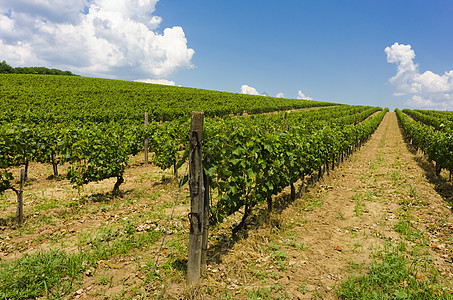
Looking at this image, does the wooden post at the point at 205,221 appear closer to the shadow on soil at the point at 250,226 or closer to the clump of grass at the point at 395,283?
the shadow on soil at the point at 250,226

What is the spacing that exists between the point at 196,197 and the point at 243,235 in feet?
7.54

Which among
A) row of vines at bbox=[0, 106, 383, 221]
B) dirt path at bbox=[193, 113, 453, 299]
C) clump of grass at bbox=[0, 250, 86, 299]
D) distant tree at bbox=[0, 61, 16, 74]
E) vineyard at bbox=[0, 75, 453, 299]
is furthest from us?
distant tree at bbox=[0, 61, 16, 74]

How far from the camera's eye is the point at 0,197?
319 inches

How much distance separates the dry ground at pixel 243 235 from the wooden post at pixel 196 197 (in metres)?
0.34

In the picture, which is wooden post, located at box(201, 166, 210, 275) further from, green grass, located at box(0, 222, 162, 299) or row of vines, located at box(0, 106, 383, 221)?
green grass, located at box(0, 222, 162, 299)

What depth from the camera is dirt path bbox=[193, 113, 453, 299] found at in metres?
4.05

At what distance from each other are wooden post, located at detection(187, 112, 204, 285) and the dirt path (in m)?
0.39

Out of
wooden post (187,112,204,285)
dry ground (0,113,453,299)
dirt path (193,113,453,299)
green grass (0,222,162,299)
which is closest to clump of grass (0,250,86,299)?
green grass (0,222,162,299)

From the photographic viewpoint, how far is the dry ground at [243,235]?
157 inches

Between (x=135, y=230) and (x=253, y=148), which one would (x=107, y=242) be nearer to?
(x=135, y=230)

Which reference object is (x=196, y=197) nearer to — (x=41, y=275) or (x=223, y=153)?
(x=223, y=153)

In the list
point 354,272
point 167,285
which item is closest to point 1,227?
point 167,285

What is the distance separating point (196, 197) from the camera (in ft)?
12.3

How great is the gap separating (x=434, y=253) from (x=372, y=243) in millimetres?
1105
